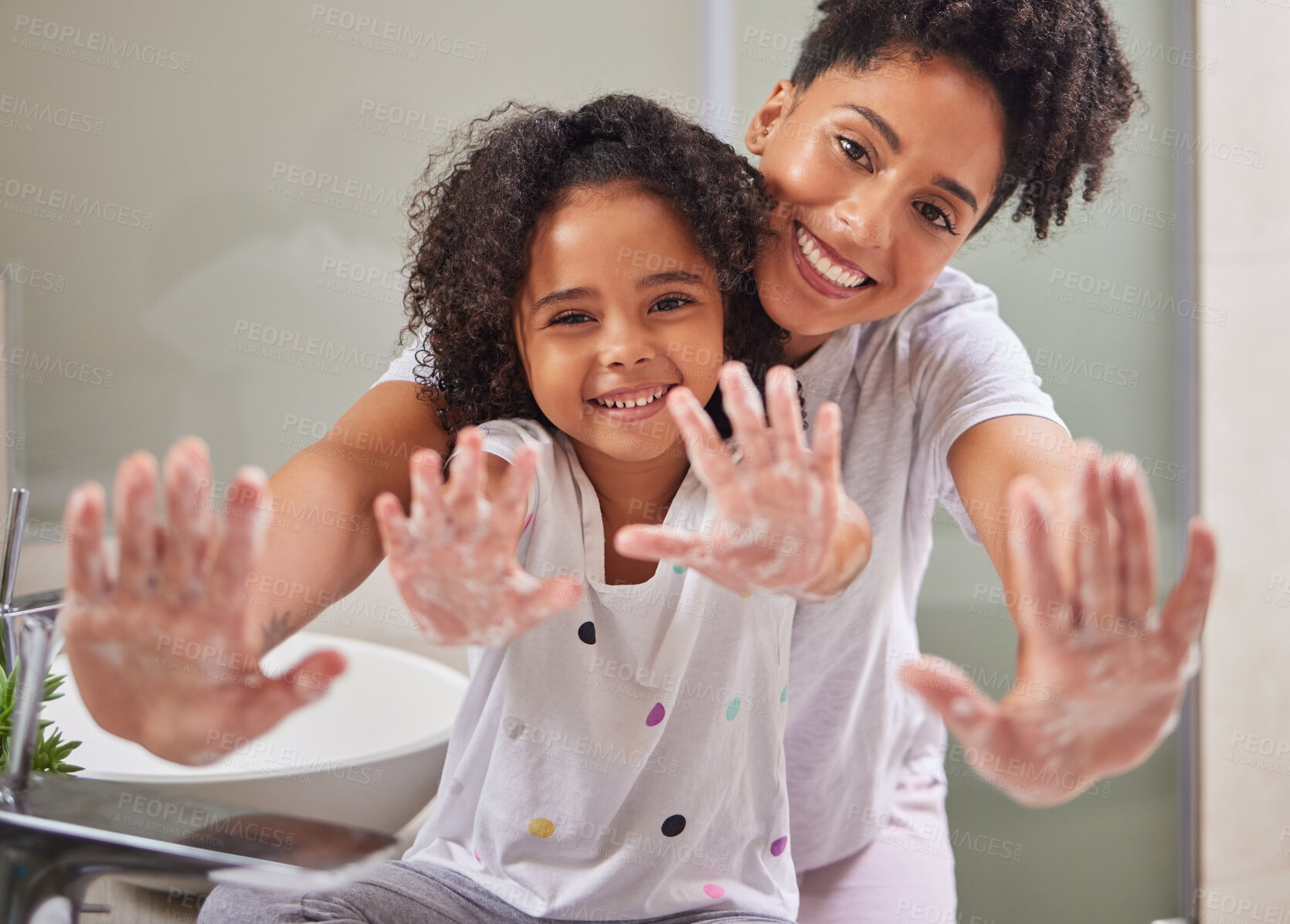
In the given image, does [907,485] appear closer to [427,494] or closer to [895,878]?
[895,878]

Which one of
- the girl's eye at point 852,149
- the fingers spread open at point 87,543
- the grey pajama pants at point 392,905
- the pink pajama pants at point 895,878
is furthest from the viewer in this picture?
the pink pajama pants at point 895,878

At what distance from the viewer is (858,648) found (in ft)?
2.87

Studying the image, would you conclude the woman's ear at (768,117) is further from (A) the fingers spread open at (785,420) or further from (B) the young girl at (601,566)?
(A) the fingers spread open at (785,420)

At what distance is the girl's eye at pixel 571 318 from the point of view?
0.66m

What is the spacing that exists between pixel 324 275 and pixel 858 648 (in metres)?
0.87

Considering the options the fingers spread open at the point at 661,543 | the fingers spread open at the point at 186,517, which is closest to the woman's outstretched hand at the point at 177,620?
the fingers spread open at the point at 186,517

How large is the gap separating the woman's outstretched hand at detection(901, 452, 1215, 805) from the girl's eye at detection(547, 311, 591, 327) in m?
0.31

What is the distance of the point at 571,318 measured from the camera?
0.67 meters

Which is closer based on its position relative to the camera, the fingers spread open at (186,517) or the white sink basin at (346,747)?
the fingers spread open at (186,517)

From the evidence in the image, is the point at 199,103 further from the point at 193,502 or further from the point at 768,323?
the point at 193,502

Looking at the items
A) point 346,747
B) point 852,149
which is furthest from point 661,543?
point 346,747

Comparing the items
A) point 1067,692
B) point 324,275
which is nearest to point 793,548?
point 1067,692

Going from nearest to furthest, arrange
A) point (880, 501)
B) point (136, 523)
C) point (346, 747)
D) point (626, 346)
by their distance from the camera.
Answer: point (136, 523) < point (626, 346) < point (880, 501) < point (346, 747)

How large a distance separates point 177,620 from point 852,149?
56cm
